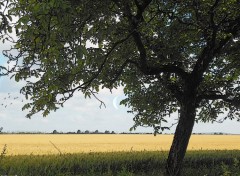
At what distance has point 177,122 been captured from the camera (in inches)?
792

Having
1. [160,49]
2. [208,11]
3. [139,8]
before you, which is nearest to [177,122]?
[160,49]

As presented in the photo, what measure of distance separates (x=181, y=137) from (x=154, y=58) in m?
4.20

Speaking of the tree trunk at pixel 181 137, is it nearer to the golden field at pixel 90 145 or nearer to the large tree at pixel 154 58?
the large tree at pixel 154 58

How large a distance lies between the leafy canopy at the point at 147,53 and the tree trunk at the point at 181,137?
34.4 inches

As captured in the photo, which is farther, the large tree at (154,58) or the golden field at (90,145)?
the golden field at (90,145)

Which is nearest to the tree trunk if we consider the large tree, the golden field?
the large tree

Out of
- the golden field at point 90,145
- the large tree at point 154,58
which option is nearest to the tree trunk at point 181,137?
the large tree at point 154,58

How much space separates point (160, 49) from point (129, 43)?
4.90 feet

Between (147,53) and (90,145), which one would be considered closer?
(147,53)

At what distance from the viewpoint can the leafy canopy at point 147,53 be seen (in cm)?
1345

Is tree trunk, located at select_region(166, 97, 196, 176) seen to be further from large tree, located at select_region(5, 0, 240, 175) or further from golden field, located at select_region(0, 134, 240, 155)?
golden field, located at select_region(0, 134, 240, 155)

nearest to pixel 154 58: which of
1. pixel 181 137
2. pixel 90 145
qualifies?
pixel 181 137

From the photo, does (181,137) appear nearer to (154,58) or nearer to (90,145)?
(154,58)

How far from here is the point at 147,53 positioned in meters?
20.3
